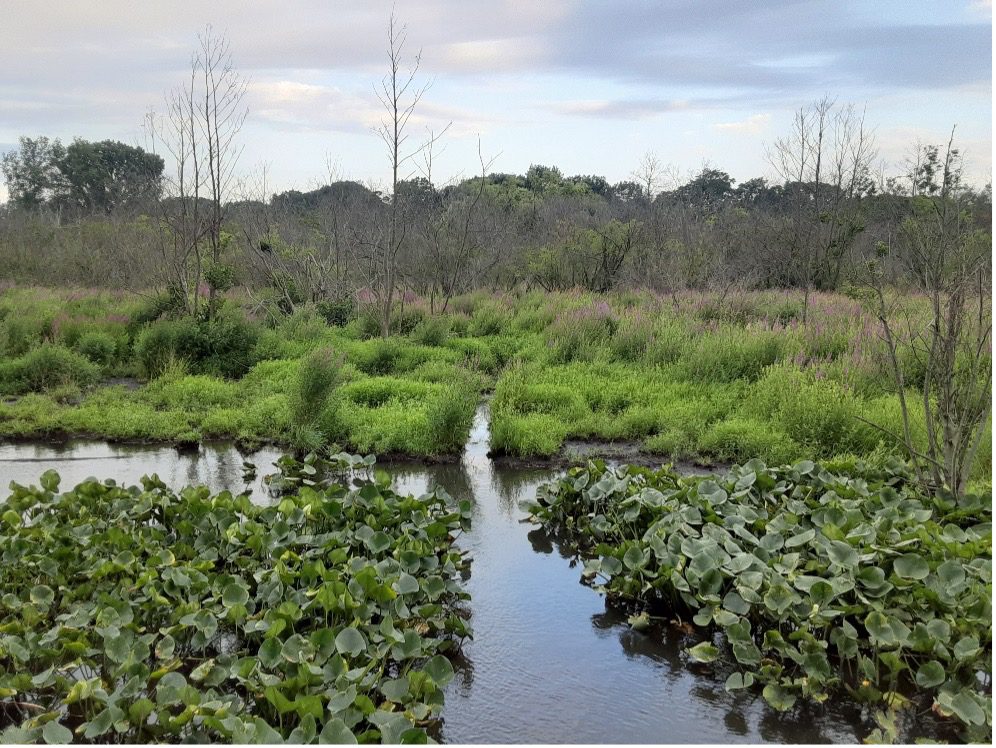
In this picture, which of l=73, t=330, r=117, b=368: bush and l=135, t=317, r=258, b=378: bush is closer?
l=135, t=317, r=258, b=378: bush

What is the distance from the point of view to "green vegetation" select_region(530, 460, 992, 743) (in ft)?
11.6

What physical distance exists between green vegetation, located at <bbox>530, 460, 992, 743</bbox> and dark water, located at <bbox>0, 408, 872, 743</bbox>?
123 millimetres

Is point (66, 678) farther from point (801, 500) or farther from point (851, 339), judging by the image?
point (851, 339)

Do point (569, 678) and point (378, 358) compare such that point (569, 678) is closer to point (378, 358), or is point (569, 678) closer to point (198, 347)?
point (378, 358)

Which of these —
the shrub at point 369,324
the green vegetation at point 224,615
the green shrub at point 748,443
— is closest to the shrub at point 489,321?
the shrub at point 369,324

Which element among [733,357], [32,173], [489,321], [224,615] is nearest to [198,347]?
[489,321]

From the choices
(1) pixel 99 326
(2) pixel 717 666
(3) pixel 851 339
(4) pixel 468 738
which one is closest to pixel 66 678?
(4) pixel 468 738

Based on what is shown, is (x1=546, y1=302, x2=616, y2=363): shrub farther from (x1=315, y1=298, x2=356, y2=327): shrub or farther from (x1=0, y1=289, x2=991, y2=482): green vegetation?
(x1=315, y1=298, x2=356, y2=327): shrub

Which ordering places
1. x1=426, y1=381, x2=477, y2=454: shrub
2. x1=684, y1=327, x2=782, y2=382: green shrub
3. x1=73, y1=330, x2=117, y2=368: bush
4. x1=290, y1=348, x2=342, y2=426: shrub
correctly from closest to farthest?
x1=426, y1=381, x2=477, y2=454: shrub → x1=290, y1=348, x2=342, y2=426: shrub → x1=684, y1=327, x2=782, y2=382: green shrub → x1=73, y1=330, x2=117, y2=368: bush

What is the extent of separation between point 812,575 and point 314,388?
210 inches

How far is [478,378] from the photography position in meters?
8.73

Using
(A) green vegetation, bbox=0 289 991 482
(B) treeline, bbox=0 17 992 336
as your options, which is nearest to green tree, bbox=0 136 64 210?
(B) treeline, bbox=0 17 992 336

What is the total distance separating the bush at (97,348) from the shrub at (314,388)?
4865mm

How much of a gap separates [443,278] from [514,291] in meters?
1.68
